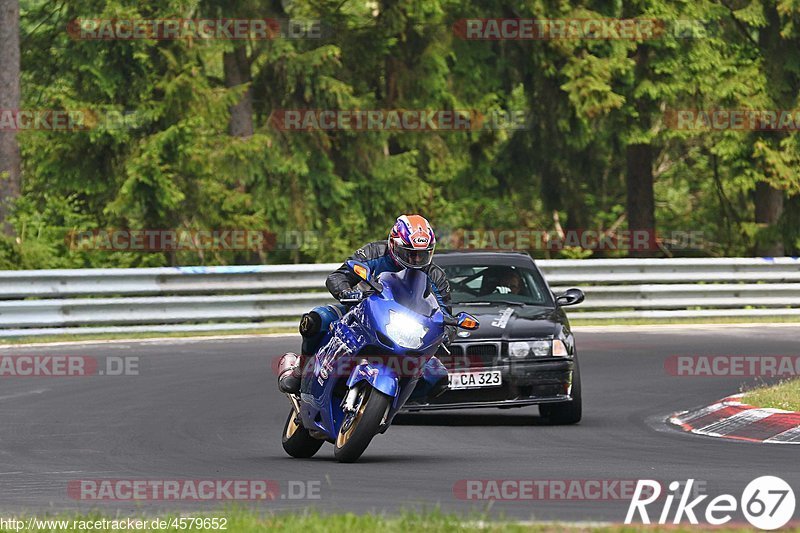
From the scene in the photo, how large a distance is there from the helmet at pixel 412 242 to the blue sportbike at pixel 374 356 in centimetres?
13

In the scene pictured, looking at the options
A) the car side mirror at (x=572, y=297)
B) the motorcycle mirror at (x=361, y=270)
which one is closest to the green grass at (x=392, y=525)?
the motorcycle mirror at (x=361, y=270)

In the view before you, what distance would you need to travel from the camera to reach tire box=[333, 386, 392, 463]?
10.3 m

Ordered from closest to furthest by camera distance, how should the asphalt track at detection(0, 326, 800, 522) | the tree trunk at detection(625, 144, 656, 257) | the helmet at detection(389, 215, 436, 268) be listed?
the asphalt track at detection(0, 326, 800, 522)
the helmet at detection(389, 215, 436, 268)
the tree trunk at detection(625, 144, 656, 257)

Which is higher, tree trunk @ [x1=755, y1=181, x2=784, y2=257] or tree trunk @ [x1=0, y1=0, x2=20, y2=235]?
tree trunk @ [x1=0, y1=0, x2=20, y2=235]

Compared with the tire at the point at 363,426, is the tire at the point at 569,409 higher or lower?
lower

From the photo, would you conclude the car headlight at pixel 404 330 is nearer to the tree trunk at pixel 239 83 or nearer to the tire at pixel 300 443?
the tire at pixel 300 443

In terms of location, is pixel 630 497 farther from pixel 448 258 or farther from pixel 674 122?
pixel 674 122

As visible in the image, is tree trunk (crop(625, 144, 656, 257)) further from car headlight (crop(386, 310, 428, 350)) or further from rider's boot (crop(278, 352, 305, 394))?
car headlight (crop(386, 310, 428, 350))

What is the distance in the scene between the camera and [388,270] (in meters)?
11.0

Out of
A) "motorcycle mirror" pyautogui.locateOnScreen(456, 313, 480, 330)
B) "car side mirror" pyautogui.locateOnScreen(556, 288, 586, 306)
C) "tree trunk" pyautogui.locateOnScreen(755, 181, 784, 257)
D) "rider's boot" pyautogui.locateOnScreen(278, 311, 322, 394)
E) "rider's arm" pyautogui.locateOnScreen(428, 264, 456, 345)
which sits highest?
"rider's arm" pyautogui.locateOnScreen(428, 264, 456, 345)

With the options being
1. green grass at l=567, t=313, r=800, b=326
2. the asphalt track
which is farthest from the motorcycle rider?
green grass at l=567, t=313, r=800, b=326

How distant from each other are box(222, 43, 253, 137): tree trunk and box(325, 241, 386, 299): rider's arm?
19.6 meters

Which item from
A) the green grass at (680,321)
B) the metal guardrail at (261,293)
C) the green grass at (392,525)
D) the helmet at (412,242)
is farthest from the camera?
the green grass at (680,321)

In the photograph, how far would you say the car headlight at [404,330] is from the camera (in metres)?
10.3
